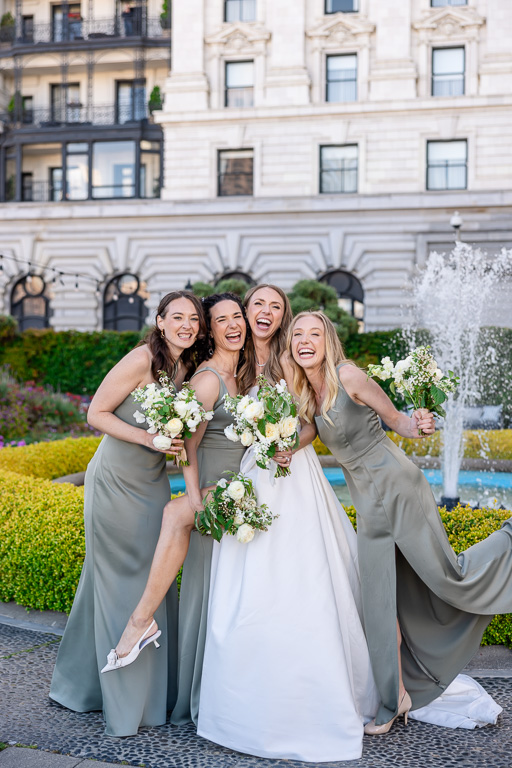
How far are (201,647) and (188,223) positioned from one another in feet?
82.6

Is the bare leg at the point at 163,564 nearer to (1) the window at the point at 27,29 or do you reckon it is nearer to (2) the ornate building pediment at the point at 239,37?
(2) the ornate building pediment at the point at 239,37

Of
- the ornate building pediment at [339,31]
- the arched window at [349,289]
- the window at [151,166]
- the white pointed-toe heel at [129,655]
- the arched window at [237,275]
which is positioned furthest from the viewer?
the window at [151,166]

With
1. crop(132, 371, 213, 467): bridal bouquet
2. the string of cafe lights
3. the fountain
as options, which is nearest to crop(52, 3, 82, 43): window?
the string of cafe lights

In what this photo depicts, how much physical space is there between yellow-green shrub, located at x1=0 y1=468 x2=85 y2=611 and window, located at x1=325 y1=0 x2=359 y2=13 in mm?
26271

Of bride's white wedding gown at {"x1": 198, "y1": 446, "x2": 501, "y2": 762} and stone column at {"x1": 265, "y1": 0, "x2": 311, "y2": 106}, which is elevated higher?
stone column at {"x1": 265, "y1": 0, "x2": 311, "y2": 106}

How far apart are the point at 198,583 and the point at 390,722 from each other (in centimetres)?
127

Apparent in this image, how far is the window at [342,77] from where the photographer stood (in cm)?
2723

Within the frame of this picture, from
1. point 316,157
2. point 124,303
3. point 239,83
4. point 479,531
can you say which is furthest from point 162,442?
point 239,83

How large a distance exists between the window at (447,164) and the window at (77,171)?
13.9 meters

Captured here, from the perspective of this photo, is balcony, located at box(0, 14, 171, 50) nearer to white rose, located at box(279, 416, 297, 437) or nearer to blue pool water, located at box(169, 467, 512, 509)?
blue pool water, located at box(169, 467, 512, 509)

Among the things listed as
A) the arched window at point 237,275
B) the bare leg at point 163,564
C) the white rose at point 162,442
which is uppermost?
the arched window at point 237,275

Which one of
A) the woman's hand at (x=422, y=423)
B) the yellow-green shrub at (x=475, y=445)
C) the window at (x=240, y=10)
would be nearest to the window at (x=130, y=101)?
the window at (x=240, y=10)

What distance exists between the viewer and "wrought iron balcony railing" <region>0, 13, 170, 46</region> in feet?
99.6

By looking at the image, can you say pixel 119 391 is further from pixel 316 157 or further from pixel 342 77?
pixel 342 77
